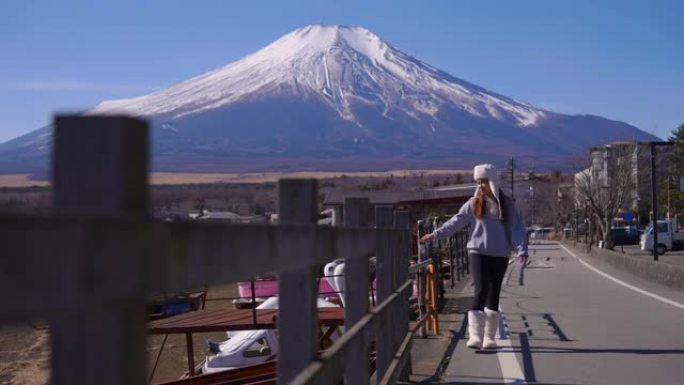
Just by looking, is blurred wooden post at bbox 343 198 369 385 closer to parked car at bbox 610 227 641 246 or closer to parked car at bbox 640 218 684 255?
parked car at bbox 640 218 684 255

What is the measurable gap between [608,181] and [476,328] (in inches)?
2389

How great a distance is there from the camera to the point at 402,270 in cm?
811

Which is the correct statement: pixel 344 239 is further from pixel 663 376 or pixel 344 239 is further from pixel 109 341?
pixel 663 376

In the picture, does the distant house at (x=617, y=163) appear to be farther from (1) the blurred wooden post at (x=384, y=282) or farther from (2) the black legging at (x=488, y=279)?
(1) the blurred wooden post at (x=384, y=282)

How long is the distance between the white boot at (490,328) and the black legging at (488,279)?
10cm

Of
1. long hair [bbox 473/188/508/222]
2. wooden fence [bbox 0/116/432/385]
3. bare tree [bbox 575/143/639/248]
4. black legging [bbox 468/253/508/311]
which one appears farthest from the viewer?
bare tree [bbox 575/143/639/248]

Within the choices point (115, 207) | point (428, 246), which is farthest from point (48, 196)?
point (428, 246)

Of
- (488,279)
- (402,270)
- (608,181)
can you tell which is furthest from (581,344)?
(608,181)

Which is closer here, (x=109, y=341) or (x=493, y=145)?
(x=109, y=341)

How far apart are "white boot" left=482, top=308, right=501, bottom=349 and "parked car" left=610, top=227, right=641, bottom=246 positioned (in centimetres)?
6471

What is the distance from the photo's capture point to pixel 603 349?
980cm

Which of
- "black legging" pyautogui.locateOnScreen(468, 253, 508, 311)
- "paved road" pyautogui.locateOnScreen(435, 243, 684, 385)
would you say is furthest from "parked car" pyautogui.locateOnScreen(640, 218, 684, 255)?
"black legging" pyautogui.locateOnScreen(468, 253, 508, 311)

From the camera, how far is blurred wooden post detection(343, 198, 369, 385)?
187 inches

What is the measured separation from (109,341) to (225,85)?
596ft
